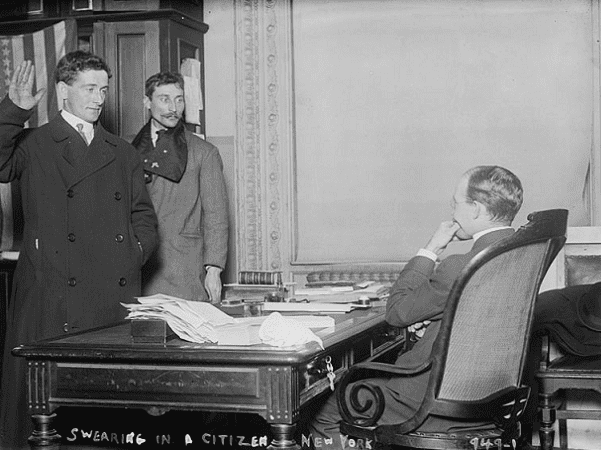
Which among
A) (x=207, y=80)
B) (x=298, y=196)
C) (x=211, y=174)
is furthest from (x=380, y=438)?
(x=207, y=80)

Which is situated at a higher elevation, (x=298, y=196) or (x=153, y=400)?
(x=298, y=196)

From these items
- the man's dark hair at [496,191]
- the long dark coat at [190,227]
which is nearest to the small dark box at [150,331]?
the man's dark hair at [496,191]

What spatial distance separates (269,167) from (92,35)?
4.70ft

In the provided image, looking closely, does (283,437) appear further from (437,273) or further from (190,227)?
(190,227)

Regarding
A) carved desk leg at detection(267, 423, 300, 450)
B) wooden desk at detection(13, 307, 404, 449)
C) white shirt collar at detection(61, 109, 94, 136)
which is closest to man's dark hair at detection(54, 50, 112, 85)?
white shirt collar at detection(61, 109, 94, 136)

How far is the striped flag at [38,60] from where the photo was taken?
626 cm

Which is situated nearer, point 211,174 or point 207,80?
point 211,174

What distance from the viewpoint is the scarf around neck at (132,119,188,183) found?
5395 millimetres

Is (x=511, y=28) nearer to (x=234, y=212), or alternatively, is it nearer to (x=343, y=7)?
(x=343, y=7)

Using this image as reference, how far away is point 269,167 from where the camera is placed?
6.71m

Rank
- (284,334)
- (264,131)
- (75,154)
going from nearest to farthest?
(284,334)
(75,154)
(264,131)

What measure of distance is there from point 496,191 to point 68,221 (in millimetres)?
1937

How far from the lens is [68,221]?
4312mm

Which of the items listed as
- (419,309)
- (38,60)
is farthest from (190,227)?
(419,309)
